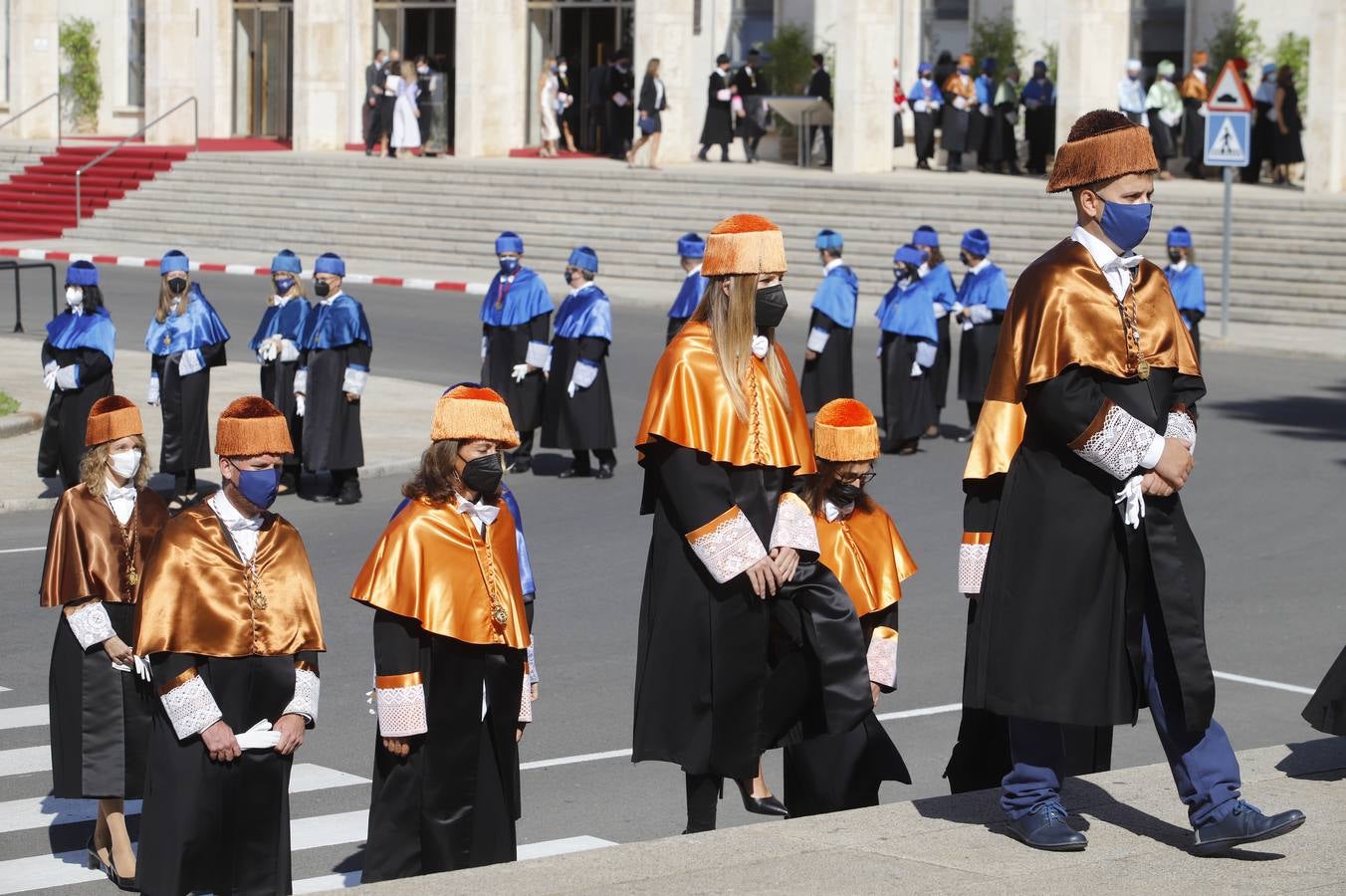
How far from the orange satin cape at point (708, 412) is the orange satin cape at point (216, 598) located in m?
1.13

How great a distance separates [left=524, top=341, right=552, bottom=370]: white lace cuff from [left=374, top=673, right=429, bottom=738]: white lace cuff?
421 inches

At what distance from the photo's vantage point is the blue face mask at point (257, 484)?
6.54 m

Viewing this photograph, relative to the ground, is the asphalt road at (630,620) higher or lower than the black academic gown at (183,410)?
lower

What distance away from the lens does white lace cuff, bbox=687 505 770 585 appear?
6.68m

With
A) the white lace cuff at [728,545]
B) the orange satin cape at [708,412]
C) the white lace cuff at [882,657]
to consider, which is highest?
the orange satin cape at [708,412]

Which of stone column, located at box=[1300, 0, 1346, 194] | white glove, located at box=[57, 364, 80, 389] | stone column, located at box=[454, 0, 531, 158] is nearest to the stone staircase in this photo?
stone column, located at box=[1300, 0, 1346, 194]

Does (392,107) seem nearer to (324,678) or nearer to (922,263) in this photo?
(922,263)

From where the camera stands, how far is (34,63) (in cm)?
4594

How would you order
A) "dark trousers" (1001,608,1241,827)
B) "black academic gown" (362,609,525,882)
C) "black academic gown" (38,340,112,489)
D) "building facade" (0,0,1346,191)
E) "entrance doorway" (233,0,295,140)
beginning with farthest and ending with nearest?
1. "entrance doorway" (233,0,295,140)
2. "building facade" (0,0,1346,191)
3. "black academic gown" (38,340,112,489)
4. "black academic gown" (362,609,525,882)
5. "dark trousers" (1001,608,1241,827)

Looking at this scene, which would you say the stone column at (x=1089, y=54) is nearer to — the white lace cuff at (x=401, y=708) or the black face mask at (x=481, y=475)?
the black face mask at (x=481, y=475)

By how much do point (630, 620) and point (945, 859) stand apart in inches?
236

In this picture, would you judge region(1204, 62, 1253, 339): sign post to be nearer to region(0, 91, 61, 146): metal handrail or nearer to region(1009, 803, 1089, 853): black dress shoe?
region(1009, 803, 1089, 853): black dress shoe

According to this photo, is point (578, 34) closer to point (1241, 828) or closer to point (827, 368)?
point (827, 368)

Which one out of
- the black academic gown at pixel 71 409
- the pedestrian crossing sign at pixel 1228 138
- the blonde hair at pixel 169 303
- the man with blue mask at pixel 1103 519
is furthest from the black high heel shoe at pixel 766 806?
the pedestrian crossing sign at pixel 1228 138
